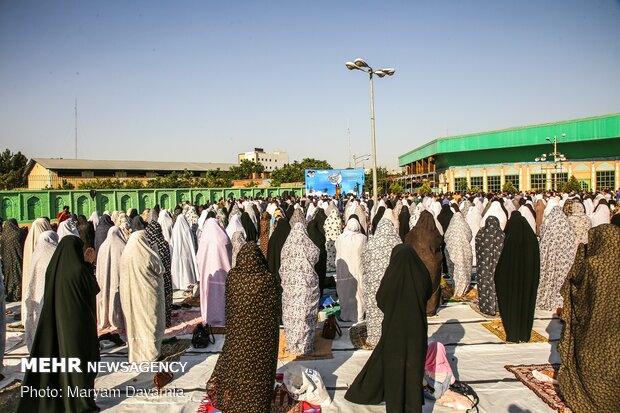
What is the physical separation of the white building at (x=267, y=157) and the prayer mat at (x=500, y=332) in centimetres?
8334

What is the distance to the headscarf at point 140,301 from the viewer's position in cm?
426

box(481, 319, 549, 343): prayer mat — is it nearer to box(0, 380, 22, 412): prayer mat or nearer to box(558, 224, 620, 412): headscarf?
box(558, 224, 620, 412): headscarf

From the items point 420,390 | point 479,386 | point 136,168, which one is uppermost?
point 136,168

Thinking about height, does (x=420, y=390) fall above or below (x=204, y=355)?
above

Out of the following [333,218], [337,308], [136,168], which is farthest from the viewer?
[136,168]

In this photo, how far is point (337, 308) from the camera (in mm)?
6047

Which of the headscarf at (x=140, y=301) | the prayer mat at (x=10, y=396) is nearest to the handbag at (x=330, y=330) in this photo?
the headscarf at (x=140, y=301)

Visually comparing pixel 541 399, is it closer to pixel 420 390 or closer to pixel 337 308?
pixel 420 390

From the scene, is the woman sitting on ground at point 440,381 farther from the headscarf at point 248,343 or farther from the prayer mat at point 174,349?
the prayer mat at point 174,349

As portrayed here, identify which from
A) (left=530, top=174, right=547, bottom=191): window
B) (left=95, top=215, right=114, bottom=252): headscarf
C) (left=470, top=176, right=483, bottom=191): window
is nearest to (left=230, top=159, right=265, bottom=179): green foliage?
(left=470, top=176, right=483, bottom=191): window

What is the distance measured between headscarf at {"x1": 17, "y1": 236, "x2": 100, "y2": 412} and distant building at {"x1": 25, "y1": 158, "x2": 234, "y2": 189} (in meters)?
33.9

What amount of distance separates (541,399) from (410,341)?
137 cm

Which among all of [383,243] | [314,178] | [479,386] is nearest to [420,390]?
[479,386]

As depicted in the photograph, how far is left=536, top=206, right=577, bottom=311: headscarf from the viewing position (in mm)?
5703
